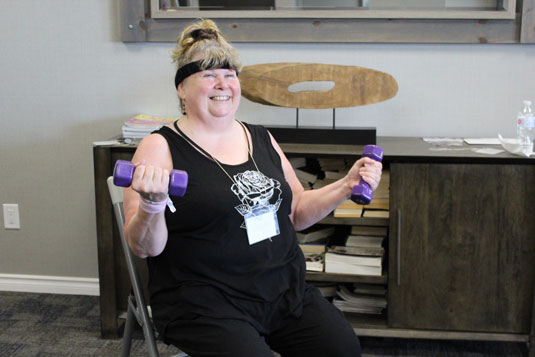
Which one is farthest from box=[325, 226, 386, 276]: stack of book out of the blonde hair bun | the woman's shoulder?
the blonde hair bun

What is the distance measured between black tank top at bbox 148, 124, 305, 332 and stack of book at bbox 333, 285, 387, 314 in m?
0.88

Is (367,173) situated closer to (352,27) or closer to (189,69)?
(189,69)

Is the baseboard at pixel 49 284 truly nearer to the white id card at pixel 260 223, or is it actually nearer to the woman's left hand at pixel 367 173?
the white id card at pixel 260 223

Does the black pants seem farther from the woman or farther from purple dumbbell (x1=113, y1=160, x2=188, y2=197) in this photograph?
purple dumbbell (x1=113, y1=160, x2=188, y2=197)

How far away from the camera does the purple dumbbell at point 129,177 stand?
1.40m

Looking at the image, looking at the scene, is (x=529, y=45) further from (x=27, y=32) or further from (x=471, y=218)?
(x=27, y=32)

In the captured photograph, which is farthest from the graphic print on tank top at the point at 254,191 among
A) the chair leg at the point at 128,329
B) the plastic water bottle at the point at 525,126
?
the plastic water bottle at the point at 525,126

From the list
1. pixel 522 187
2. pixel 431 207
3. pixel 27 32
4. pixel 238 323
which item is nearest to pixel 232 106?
pixel 238 323

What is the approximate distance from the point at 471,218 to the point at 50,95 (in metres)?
1.94

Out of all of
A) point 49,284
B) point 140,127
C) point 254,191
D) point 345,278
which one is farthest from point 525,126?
point 49,284

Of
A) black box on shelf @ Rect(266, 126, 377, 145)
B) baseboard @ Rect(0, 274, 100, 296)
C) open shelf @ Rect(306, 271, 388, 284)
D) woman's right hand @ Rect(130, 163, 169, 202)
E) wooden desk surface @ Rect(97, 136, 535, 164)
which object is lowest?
baseboard @ Rect(0, 274, 100, 296)

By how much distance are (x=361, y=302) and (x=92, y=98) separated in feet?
4.97

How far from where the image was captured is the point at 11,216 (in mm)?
3184

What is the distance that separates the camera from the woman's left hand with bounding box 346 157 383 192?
1.75 meters
